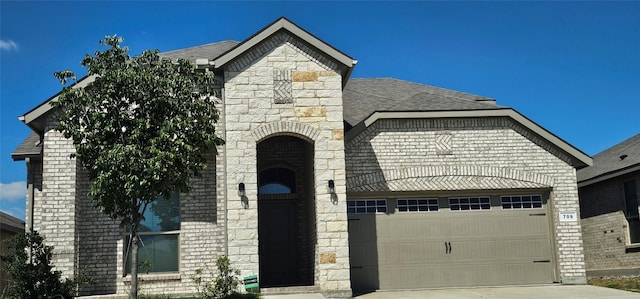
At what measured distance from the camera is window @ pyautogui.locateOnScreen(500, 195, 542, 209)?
57.3 ft

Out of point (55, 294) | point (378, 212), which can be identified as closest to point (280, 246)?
point (378, 212)

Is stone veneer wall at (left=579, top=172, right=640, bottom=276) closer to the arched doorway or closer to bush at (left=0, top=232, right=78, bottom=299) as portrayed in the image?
the arched doorway

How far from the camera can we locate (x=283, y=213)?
17672mm

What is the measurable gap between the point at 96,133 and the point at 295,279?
7202 millimetres

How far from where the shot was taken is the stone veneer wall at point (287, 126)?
14.6 meters

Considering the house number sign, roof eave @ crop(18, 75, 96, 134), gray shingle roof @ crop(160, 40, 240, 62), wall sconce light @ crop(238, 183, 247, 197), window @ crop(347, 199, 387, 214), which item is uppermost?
gray shingle roof @ crop(160, 40, 240, 62)

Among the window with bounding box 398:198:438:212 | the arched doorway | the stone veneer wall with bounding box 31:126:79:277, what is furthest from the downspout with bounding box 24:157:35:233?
the window with bounding box 398:198:438:212

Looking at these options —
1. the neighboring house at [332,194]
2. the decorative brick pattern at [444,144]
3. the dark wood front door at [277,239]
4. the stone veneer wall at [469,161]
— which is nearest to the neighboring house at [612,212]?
the stone veneer wall at [469,161]

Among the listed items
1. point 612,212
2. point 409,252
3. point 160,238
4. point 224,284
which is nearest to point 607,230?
point 612,212

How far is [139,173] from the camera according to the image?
11797 mm

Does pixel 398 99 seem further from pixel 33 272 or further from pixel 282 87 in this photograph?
pixel 33 272

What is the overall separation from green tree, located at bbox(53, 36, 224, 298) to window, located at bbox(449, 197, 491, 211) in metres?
7.00

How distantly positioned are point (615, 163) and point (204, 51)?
12.7 meters

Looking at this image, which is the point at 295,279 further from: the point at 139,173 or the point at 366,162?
the point at 139,173
